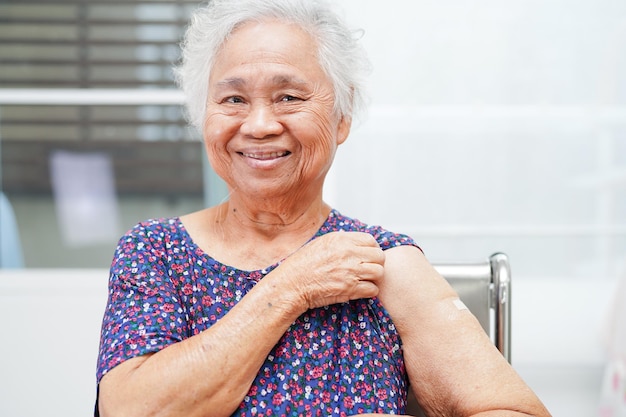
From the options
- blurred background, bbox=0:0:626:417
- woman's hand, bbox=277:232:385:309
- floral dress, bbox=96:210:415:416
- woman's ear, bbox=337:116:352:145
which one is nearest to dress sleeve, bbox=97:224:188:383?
floral dress, bbox=96:210:415:416

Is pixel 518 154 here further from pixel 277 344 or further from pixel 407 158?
pixel 277 344

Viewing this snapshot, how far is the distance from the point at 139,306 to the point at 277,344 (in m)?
0.28

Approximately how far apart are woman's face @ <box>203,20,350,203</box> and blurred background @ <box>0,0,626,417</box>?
142 centimetres

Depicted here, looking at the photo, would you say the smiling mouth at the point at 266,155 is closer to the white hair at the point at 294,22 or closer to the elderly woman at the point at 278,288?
the elderly woman at the point at 278,288

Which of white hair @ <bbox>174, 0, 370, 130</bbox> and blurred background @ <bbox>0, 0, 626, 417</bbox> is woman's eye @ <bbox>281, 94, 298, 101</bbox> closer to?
white hair @ <bbox>174, 0, 370, 130</bbox>

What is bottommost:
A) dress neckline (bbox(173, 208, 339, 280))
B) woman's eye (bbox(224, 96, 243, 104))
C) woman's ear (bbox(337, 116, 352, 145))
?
dress neckline (bbox(173, 208, 339, 280))

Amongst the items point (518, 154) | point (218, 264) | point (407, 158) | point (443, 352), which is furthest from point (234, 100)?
point (518, 154)

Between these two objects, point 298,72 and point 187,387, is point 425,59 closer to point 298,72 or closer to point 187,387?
point 298,72

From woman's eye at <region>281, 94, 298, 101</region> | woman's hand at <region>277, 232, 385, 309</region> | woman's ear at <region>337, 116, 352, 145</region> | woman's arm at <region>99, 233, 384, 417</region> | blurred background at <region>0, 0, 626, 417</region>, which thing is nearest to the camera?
woman's arm at <region>99, 233, 384, 417</region>

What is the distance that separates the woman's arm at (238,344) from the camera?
4.19ft

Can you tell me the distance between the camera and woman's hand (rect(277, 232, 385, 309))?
1388mm

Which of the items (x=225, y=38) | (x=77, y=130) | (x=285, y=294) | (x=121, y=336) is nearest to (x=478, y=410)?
(x=285, y=294)

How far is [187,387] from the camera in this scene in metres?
1.28

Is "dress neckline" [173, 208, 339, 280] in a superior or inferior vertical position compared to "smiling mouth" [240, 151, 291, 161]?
inferior
